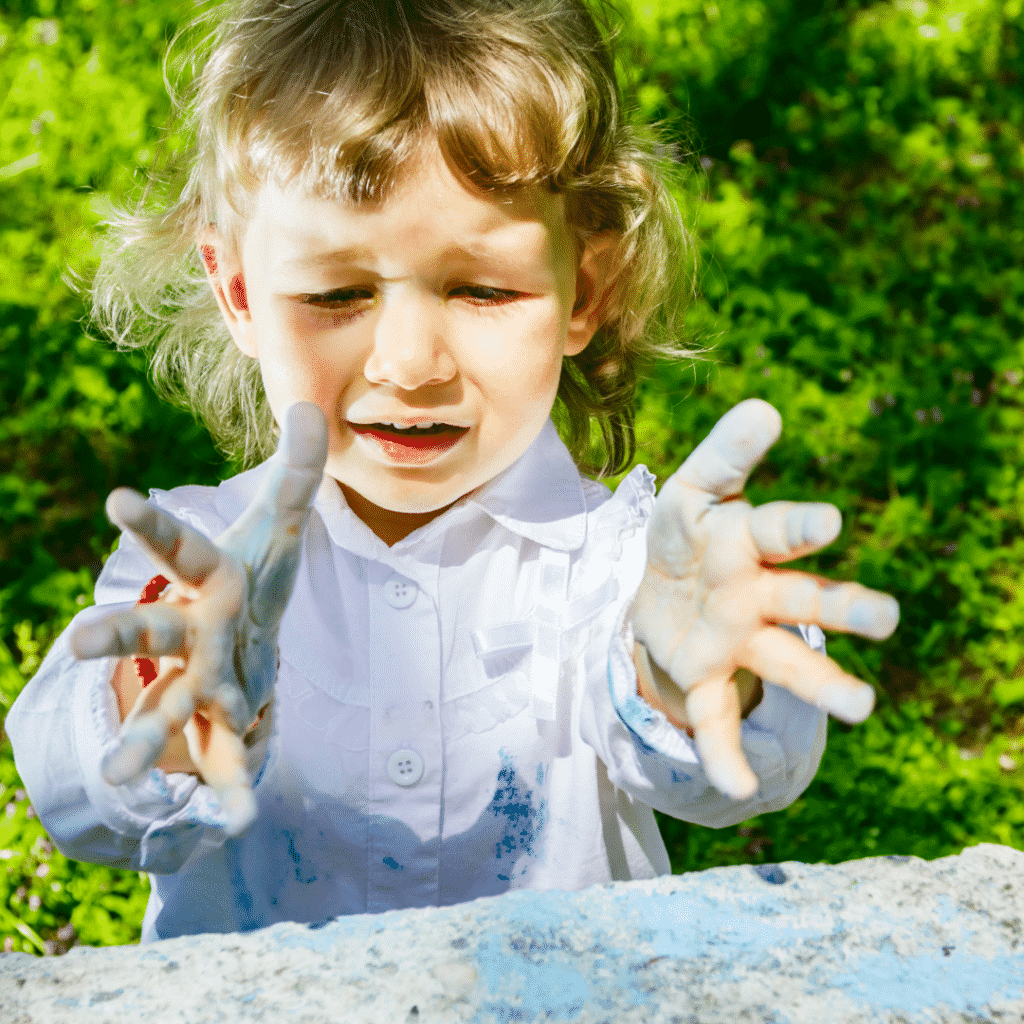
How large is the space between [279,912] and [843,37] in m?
3.57

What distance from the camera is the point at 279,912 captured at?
1.77 m

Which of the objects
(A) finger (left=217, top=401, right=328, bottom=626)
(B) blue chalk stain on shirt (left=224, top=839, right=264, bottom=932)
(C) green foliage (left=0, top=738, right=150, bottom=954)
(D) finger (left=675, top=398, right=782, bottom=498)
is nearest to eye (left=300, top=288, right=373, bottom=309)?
(A) finger (left=217, top=401, right=328, bottom=626)

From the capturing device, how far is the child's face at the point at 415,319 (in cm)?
144

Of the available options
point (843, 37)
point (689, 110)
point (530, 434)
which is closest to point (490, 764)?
point (530, 434)

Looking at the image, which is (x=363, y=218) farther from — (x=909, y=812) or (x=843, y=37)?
(x=843, y=37)

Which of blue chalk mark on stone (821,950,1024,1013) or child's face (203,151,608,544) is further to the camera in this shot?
child's face (203,151,608,544)

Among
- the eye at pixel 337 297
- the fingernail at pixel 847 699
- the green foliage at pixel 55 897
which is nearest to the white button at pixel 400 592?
the eye at pixel 337 297

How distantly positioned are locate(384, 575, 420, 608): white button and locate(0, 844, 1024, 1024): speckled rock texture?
48 centimetres

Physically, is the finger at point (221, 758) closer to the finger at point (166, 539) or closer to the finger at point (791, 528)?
the finger at point (166, 539)

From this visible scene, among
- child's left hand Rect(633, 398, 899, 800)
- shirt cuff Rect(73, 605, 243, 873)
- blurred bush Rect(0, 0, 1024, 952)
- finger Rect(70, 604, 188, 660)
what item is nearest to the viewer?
finger Rect(70, 604, 188, 660)

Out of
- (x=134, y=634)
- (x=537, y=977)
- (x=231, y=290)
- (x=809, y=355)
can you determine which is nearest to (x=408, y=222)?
(x=231, y=290)

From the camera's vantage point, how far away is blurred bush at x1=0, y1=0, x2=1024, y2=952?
101 inches

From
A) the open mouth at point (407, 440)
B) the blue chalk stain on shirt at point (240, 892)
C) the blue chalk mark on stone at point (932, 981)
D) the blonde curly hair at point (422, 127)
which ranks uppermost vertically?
the blonde curly hair at point (422, 127)

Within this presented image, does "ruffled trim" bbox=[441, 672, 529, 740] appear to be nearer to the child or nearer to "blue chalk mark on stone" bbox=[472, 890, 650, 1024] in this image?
the child
